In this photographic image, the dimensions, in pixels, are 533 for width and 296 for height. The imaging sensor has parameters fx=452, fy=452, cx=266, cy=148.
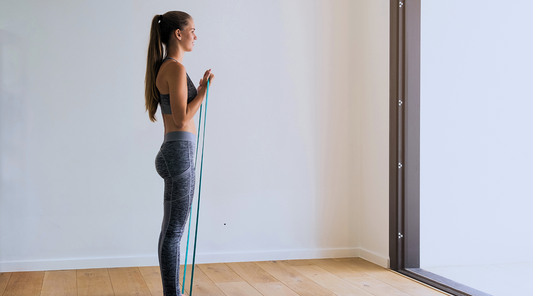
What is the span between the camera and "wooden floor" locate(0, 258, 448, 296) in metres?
2.31

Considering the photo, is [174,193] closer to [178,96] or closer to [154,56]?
[178,96]

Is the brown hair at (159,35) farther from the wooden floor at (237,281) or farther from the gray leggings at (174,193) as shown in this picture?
the wooden floor at (237,281)

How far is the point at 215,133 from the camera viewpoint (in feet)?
9.88

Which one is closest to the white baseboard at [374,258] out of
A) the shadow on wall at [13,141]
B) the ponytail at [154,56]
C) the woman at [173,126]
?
the woman at [173,126]

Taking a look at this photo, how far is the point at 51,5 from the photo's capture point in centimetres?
275

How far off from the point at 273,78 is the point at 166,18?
132cm

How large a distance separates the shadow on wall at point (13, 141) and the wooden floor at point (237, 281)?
28 centimetres

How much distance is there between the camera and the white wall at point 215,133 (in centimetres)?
271

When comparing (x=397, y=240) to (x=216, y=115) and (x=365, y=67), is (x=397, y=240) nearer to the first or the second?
(x=365, y=67)

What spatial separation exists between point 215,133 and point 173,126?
117 centimetres
